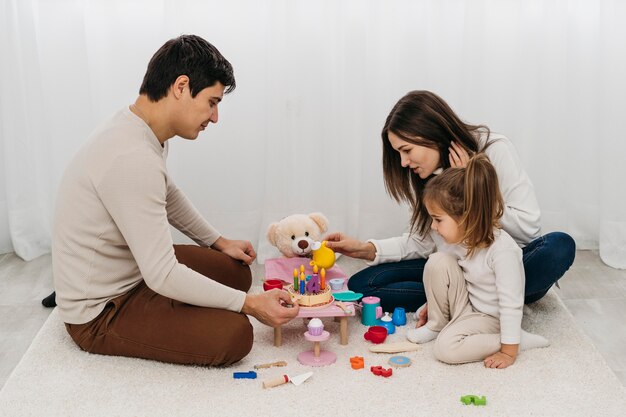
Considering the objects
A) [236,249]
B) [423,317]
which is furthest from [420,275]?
[236,249]

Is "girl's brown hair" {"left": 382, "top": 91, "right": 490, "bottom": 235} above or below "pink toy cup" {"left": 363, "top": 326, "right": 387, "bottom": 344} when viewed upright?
above

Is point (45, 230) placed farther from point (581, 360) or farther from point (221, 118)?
point (581, 360)

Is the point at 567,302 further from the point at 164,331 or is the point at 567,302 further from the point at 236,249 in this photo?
the point at 164,331

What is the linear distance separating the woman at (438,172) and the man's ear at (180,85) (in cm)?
56

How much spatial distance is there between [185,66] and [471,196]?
29.5 inches

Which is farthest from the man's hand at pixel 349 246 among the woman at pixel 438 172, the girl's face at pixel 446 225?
the girl's face at pixel 446 225

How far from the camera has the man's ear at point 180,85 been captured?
169cm

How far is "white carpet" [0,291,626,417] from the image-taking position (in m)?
1.56

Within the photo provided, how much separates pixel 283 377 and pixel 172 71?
768 millimetres

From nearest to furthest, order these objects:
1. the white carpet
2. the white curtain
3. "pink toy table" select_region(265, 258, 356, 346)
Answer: the white carpet → "pink toy table" select_region(265, 258, 356, 346) → the white curtain

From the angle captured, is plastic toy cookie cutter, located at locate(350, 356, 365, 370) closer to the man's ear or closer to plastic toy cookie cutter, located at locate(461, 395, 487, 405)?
plastic toy cookie cutter, located at locate(461, 395, 487, 405)

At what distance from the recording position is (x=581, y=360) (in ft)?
5.81

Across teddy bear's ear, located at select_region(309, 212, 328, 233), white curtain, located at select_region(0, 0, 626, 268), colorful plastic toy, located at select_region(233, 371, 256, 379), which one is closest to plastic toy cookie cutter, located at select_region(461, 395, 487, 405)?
colorful plastic toy, located at select_region(233, 371, 256, 379)

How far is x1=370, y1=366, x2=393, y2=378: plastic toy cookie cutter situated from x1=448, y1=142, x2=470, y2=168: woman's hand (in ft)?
1.81
